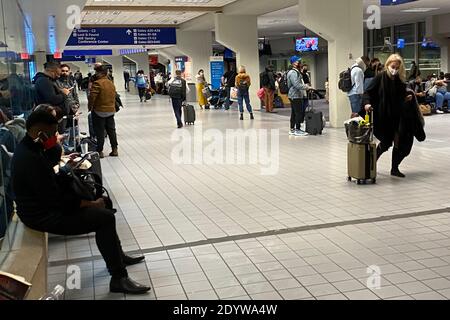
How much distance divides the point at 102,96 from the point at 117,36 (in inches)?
516

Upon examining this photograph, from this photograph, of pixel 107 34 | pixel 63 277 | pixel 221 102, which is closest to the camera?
pixel 63 277

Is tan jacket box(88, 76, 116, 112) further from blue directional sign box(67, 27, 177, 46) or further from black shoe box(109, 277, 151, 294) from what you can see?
blue directional sign box(67, 27, 177, 46)

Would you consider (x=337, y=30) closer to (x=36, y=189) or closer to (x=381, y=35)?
(x=36, y=189)

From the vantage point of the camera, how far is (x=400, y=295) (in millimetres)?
3389

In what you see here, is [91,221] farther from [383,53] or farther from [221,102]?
[383,53]

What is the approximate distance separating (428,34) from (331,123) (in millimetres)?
11769

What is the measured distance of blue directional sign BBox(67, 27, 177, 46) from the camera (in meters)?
21.2

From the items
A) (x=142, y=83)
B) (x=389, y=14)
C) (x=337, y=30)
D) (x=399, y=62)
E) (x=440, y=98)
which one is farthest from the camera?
(x=142, y=83)

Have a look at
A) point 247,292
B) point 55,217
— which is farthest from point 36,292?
point 247,292

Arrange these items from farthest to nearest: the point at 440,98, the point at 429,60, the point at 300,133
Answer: the point at 429,60 → the point at 440,98 → the point at 300,133

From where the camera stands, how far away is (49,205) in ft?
11.8

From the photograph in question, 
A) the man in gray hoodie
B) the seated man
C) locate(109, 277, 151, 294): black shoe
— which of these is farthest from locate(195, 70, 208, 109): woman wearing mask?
locate(109, 277, 151, 294): black shoe

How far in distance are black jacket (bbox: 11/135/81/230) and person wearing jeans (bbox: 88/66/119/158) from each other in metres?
5.57

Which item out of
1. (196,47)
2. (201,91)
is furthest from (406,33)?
(201,91)
